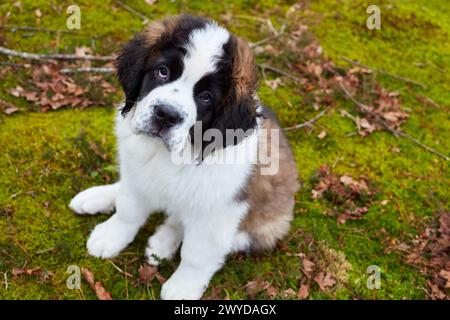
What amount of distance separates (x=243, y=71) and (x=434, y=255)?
6.69 ft

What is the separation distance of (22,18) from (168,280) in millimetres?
3068

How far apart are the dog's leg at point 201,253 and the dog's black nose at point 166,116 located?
685mm

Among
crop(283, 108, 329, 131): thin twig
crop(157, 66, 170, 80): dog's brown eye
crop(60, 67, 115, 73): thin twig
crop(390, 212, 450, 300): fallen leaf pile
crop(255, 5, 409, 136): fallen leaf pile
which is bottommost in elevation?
crop(390, 212, 450, 300): fallen leaf pile

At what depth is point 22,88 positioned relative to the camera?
4.23 m

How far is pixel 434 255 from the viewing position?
143 inches

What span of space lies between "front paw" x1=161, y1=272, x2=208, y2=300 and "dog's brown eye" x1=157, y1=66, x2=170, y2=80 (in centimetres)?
127

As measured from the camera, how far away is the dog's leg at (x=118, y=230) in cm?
317

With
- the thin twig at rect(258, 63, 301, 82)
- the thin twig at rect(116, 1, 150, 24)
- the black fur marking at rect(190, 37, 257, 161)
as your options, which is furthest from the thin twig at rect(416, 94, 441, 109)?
the black fur marking at rect(190, 37, 257, 161)

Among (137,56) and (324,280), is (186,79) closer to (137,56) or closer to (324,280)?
(137,56)

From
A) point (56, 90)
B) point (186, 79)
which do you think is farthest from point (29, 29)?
point (186, 79)

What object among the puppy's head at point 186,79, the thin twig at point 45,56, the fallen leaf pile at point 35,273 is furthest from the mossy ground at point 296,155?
the puppy's head at point 186,79

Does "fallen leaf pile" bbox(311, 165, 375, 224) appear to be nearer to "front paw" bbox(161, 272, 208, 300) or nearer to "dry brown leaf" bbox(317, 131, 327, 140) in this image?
"dry brown leaf" bbox(317, 131, 327, 140)

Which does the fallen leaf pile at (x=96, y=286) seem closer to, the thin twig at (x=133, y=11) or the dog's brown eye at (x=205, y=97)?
the dog's brown eye at (x=205, y=97)

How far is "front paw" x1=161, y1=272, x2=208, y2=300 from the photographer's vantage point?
123 inches
